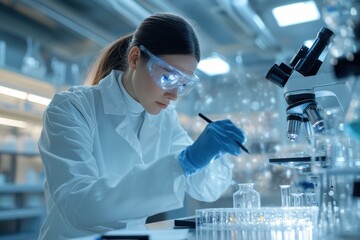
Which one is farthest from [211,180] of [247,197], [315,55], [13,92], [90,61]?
[13,92]

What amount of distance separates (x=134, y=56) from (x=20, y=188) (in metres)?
2.45

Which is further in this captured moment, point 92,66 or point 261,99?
point 261,99

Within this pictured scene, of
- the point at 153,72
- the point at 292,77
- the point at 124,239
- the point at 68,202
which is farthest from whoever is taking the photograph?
the point at 153,72

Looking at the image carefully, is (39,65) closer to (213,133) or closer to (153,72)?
(153,72)

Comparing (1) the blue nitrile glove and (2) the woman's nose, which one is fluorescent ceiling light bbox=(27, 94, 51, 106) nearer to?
(2) the woman's nose

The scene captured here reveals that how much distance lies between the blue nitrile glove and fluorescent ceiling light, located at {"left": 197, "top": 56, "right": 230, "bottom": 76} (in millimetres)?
2941

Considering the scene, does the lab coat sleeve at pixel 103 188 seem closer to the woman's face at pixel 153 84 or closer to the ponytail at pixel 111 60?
the woman's face at pixel 153 84

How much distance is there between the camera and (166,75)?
4.15ft

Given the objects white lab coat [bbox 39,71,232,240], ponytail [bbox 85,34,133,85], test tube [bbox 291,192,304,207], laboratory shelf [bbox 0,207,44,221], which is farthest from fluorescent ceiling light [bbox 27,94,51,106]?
test tube [bbox 291,192,304,207]

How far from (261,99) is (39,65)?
233 centimetres

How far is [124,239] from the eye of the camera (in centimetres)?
79

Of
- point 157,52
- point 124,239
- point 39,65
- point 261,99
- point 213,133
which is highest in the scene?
point 39,65

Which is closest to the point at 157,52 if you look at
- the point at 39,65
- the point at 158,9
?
the point at 158,9

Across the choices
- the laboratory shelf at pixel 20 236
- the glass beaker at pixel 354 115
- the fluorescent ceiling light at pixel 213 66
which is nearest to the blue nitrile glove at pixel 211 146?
the glass beaker at pixel 354 115
